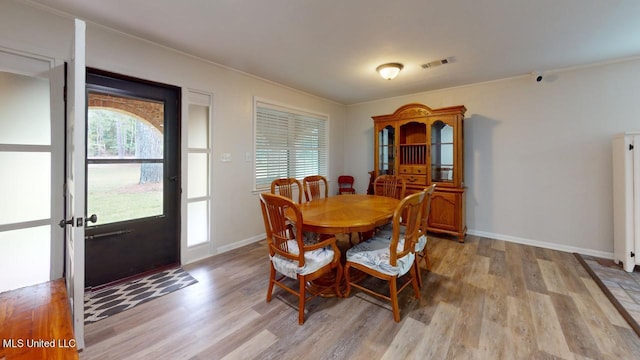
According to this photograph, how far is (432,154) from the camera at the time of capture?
3961 millimetres

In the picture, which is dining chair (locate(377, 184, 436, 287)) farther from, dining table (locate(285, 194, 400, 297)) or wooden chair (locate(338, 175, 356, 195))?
wooden chair (locate(338, 175, 356, 195))

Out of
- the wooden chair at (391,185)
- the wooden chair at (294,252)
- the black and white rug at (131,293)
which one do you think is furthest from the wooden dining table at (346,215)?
the black and white rug at (131,293)

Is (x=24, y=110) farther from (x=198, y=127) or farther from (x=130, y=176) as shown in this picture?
(x=198, y=127)

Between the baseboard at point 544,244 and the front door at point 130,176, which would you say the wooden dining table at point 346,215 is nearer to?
the front door at point 130,176

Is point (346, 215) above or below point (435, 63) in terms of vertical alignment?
below

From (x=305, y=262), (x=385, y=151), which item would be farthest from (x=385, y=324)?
(x=385, y=151)

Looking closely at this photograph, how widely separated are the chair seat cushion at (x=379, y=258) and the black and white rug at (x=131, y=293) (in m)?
1.70

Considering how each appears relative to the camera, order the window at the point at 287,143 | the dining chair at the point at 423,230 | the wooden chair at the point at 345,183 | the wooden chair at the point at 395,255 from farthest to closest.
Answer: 1. the wooden chair at the point at 345,183
2. the window at the point at 287,143
3. the dining chair at the point at 423,230
4. the wooden chair at the point at 395,255

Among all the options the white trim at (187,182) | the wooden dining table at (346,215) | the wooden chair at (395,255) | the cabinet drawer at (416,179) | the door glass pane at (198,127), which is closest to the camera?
the wooden chair at (395,255)

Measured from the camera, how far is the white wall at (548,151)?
316cm

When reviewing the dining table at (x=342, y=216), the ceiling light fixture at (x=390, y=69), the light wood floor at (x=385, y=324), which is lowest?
the light wood floor at (x=385, y=324)

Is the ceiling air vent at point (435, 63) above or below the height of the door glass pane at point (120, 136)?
above

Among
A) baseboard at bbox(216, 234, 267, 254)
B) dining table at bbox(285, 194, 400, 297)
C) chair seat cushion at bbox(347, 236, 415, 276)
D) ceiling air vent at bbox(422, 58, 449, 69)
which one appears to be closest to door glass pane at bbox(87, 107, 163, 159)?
baseboard at bbox(216, 234, 267, 254)

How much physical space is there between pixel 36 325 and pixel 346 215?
202 centimetres
